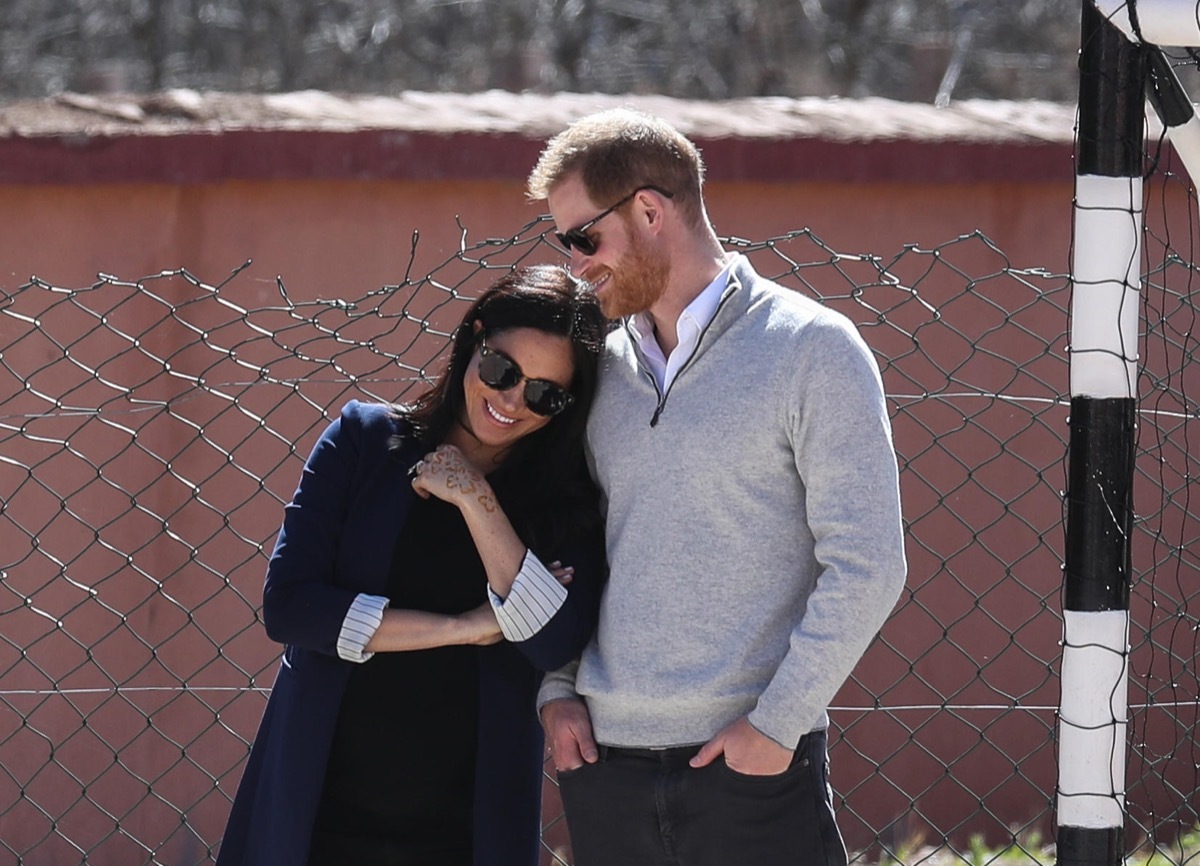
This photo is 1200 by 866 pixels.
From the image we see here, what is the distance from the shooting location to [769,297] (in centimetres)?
248

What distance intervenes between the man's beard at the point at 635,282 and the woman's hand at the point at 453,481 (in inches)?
13.4

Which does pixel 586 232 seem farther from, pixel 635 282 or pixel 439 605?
pixel 439 605

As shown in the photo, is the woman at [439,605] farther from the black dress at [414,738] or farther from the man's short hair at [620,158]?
the man's short hair at [620,158]

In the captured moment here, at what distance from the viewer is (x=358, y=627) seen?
249cm

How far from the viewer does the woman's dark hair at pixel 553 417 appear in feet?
8.37

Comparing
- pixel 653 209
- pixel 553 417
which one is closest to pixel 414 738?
pixel 553 417

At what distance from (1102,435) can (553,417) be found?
2.96 ft

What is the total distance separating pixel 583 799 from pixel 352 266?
203 cm

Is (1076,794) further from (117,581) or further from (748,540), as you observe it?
(117,581)

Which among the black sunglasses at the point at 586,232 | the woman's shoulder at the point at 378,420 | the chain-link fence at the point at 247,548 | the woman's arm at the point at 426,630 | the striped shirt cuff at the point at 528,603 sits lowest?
the chain-link fence at the point at 247,548

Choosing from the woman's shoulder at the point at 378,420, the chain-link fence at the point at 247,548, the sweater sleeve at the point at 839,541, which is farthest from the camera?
the chain-link fence at the point at 247,548

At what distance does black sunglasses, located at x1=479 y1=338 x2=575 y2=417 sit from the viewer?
2.52 meters

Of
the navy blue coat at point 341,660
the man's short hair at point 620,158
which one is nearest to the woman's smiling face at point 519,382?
the navy blue coat at point 341,660

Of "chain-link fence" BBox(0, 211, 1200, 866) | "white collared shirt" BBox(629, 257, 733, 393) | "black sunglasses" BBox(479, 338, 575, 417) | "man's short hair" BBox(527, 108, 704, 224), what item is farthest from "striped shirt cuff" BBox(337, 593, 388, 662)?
"chain-link fence" BBox(0, 211, 1200, 866)
